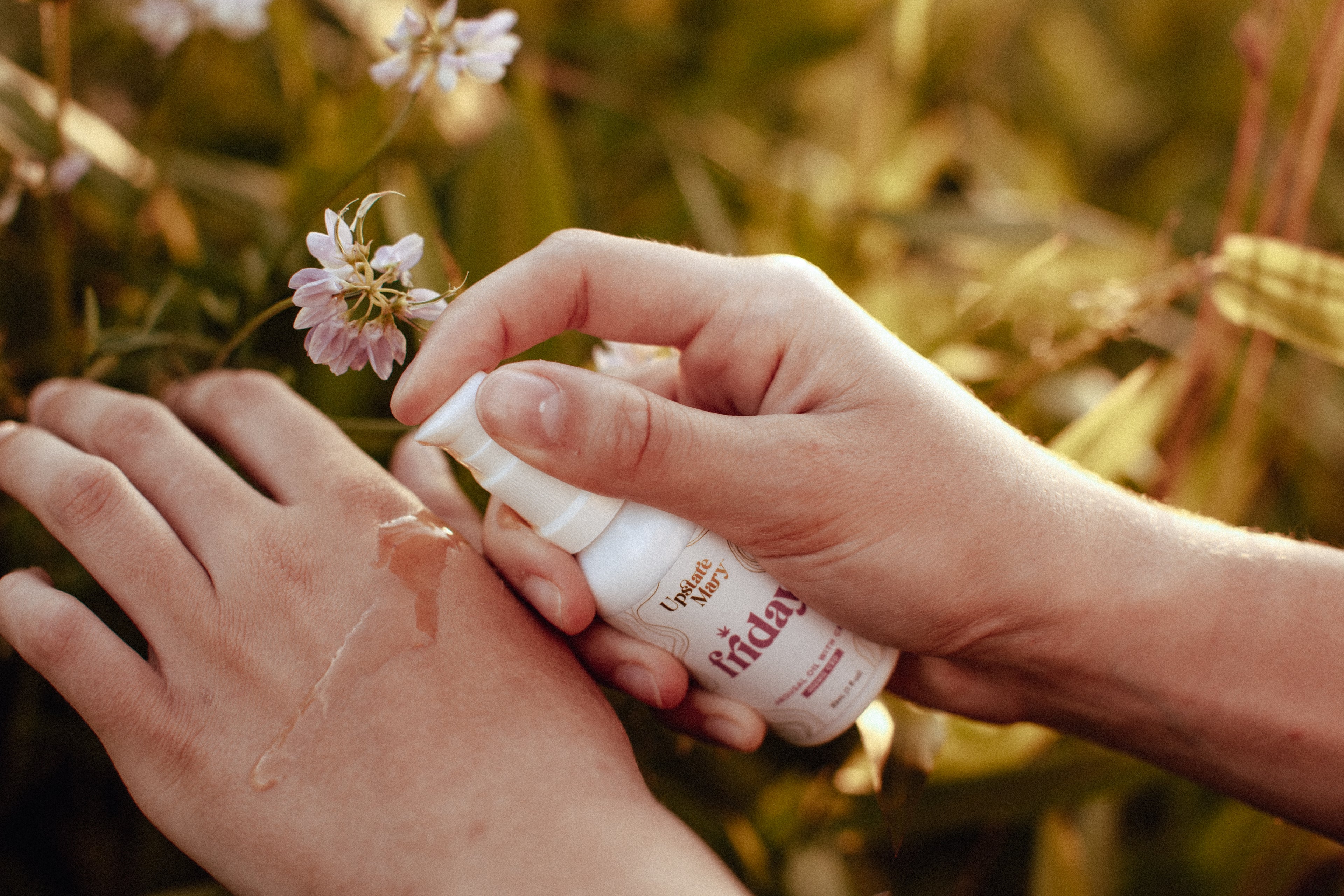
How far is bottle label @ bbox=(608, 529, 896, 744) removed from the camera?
48cm

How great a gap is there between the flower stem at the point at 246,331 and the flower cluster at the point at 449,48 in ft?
0.50

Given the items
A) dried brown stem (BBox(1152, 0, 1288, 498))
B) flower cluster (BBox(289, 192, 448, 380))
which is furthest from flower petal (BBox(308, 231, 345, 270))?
dried brown stem (BBox(1152, 0, 1288, 498))

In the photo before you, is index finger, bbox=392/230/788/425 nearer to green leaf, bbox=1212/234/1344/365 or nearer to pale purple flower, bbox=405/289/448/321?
pale purple flower, bbox=405/289/448/321

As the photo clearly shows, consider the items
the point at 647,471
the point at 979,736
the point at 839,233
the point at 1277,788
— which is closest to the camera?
the point at 647,471

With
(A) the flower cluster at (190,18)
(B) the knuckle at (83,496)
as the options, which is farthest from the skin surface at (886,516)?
(A) the flower cluster at (190,18)

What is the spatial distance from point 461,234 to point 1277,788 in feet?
2.46

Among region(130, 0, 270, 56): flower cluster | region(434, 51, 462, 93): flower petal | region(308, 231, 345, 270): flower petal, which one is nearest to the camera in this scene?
region(308, 231, 345, 270): flower petal

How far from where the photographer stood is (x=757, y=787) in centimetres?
76

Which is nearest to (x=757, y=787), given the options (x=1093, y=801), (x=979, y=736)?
(x=979, y=736)

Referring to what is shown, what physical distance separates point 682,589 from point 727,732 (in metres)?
0.12

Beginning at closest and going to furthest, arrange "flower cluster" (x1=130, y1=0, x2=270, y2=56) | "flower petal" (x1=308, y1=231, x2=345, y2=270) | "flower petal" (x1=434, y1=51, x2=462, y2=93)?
"flower petal" (x1=308, y1=231, x2=345, y2=270)
"flower petal" (x1=434, y1=51, x2=462, y2=93)
"flower cluster" (x1=130, y1=0, x2=270, y2=56)

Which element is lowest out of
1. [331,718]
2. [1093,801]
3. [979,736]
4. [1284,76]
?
[1093,801]

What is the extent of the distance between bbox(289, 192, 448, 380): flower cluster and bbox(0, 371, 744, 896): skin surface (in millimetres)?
116

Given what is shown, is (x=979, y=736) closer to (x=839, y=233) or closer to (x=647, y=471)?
(x=647, y=471)
